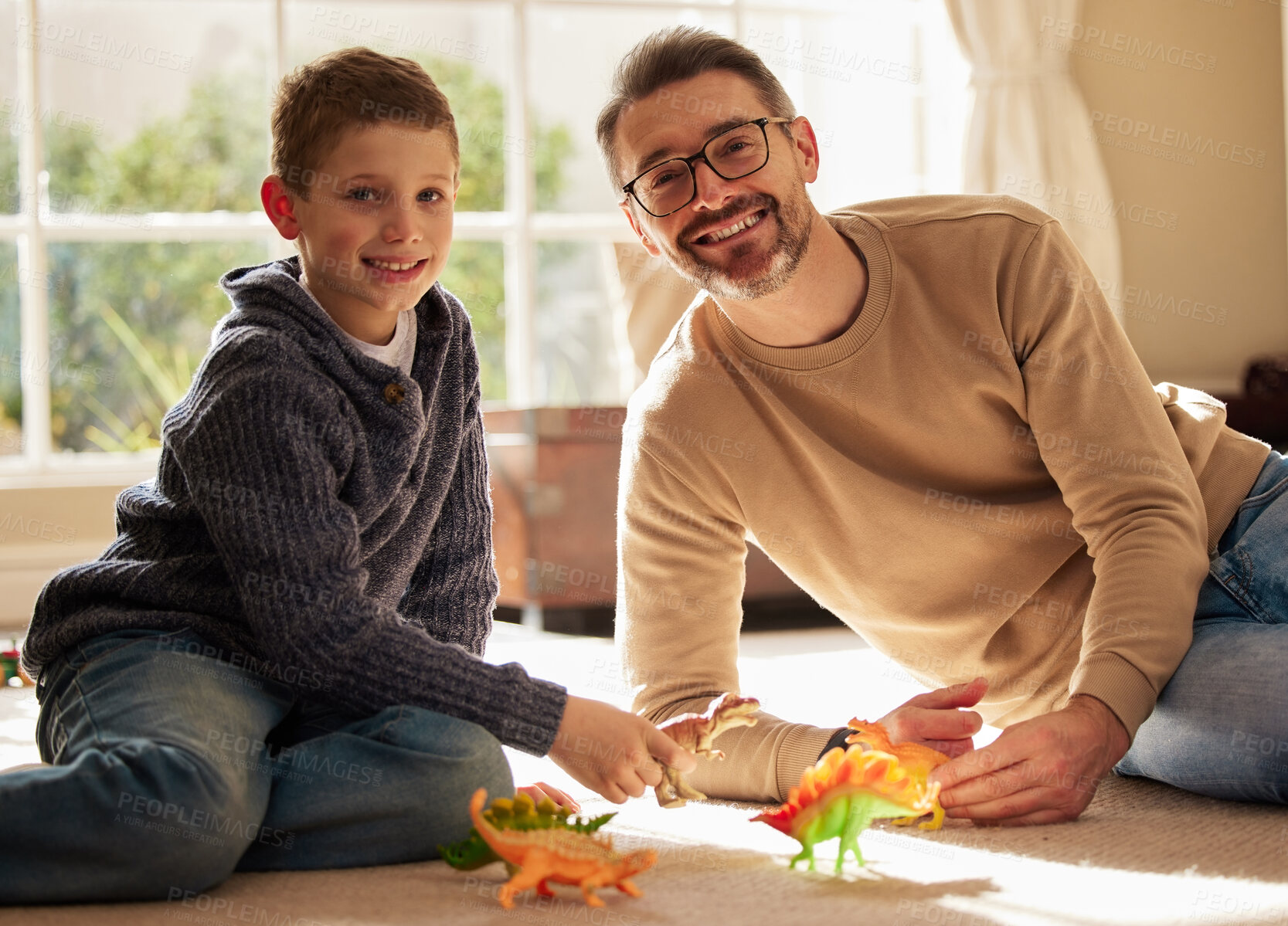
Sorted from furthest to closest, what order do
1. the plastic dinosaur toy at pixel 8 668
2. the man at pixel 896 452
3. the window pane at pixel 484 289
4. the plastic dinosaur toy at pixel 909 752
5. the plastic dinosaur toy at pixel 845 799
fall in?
the window pane at pixel 484 289 < the plastic dinosaur toy at pixel 8 668 < the man at pixel 896 452 < the plastic dinosaur toy at pixel 909 752 < the plastic dinosaur toy at pixel 845 799

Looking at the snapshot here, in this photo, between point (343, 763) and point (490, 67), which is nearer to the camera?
point (343, 763)

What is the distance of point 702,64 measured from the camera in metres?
1.59

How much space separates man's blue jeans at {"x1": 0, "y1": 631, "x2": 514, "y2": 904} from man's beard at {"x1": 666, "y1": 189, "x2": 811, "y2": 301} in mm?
644

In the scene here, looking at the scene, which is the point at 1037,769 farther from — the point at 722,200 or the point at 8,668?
the point at 8,668

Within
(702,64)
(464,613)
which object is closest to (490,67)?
(702,64)

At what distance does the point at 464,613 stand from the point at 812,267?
60 centimetres

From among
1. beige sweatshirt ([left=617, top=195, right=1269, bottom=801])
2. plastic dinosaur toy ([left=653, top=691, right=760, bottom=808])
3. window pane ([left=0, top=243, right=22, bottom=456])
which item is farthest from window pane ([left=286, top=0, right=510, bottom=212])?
plastic dinosaur toy ([left=653, top=691, right=760, bottom=808])

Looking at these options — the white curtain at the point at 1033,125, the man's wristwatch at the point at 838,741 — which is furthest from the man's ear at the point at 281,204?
the white curtain at the point at 1033,125

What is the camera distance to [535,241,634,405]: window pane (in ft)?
14.3

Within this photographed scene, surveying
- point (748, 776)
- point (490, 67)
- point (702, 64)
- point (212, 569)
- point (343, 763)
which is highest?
point (490, 67)

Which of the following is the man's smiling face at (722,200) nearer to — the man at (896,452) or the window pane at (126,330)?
the man at (896,452)

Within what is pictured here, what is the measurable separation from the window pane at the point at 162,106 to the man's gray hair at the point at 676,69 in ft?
9.18

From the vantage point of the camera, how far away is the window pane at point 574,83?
429 centimetres

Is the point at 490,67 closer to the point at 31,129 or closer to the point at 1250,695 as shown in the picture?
the point at 31,129
